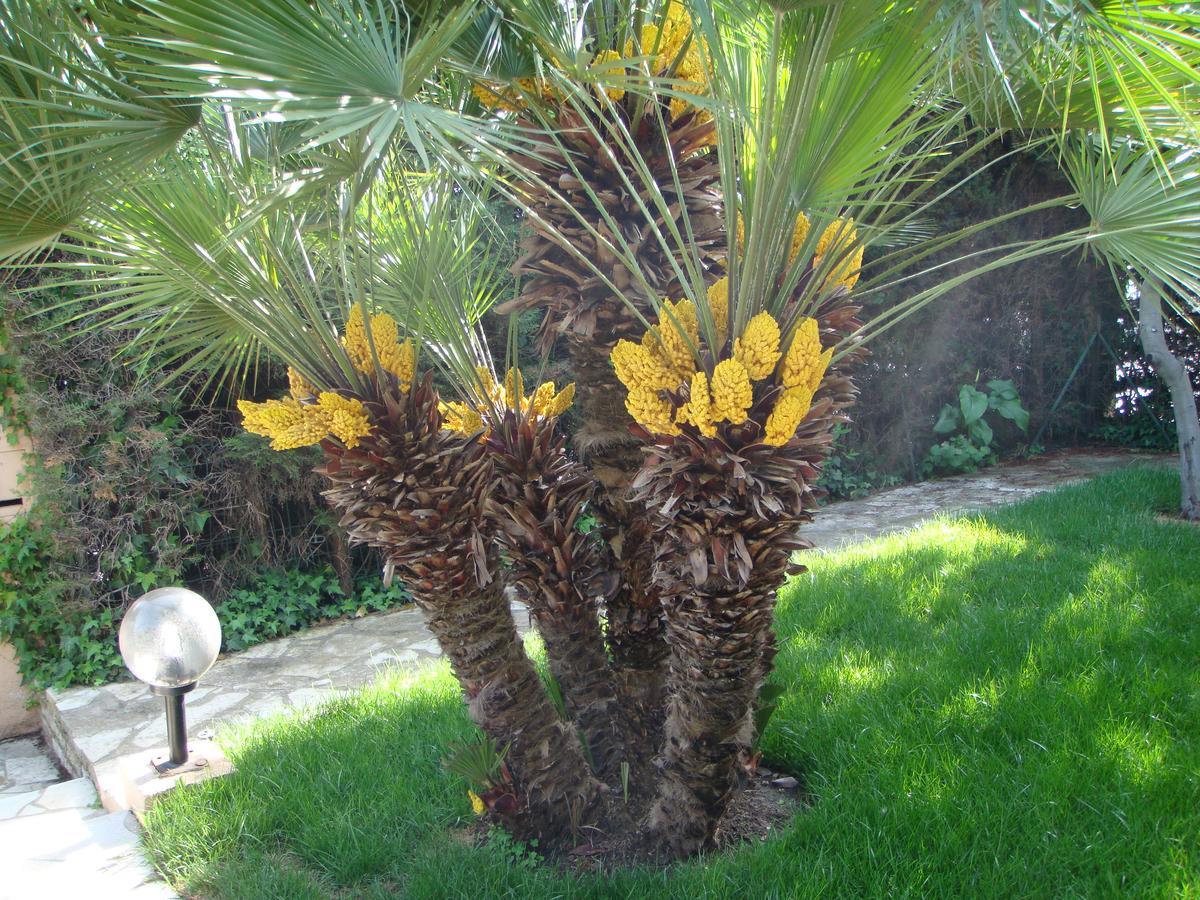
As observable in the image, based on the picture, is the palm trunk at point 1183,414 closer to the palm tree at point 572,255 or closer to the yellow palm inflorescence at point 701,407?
the palm tree at point 572,255

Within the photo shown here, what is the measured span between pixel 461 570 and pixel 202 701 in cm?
309

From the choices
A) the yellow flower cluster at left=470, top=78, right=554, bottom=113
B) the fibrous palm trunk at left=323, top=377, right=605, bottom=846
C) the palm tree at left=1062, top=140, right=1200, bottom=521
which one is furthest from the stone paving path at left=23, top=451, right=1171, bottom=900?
the palm tree at left=1062, top=140, right=1200, bottom=521

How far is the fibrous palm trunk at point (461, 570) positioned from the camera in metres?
2.44

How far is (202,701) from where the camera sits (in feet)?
15.7

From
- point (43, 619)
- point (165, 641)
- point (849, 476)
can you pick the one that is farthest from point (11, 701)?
point (849, 476)

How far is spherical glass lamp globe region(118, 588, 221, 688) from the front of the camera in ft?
10.7

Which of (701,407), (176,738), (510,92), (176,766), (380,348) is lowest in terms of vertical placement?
(176,766)

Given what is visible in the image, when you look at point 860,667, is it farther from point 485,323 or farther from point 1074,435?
point 1074,435

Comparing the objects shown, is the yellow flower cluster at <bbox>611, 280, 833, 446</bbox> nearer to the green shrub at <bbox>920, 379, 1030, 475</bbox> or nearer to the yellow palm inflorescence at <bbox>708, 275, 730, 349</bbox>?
the yellow palm inflorescence at <bbox>708, 275, 730, 349</bbox>

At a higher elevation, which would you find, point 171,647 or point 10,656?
point 171,647

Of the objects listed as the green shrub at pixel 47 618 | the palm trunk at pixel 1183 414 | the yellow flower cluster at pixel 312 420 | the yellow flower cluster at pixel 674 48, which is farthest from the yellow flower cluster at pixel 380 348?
the palm trunk at pixel 1183 414

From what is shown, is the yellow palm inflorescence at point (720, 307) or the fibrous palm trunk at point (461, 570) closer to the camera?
the yellow palm inflorescence at point (720, 307)

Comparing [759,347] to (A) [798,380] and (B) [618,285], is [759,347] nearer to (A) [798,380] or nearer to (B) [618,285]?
(A) [798,380]

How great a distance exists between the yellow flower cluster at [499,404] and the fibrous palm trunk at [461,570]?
0.19m
